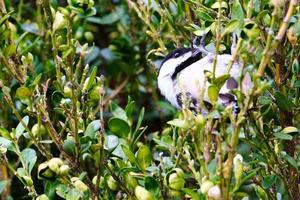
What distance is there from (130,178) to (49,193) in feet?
0.57

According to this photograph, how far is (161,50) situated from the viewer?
61.5 inches

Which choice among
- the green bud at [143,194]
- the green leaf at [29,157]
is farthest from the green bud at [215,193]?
the green leaf at [29,157]

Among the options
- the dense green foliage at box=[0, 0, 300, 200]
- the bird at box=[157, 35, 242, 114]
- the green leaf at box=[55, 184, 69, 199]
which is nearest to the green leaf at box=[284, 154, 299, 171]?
the dense green foliage at box=[0, 0, 300, 200]

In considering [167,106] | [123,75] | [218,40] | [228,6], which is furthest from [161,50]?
[123,75]

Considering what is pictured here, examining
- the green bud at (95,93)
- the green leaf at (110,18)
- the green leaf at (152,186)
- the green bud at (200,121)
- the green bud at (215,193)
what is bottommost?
the green leaf at (110,18)

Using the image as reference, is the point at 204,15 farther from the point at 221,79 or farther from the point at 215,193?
the point at 215,193

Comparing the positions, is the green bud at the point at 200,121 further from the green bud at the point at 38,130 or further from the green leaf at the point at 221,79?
the green bud at the point at 38,130

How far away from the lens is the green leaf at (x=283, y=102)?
118cm

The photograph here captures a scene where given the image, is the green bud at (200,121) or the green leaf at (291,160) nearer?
the green bud at (200,121)

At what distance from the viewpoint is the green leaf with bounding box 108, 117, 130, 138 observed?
49.9 inches

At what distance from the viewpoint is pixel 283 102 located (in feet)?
3.91

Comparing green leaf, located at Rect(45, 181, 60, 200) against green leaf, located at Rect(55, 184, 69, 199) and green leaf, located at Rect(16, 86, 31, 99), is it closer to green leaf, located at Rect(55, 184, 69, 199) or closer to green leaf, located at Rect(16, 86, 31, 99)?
green leaf, located at Rect(55, 184, 69, 199)

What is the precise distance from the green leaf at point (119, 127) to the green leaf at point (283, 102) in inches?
11.8

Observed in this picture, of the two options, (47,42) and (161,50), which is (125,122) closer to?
(161,50)
